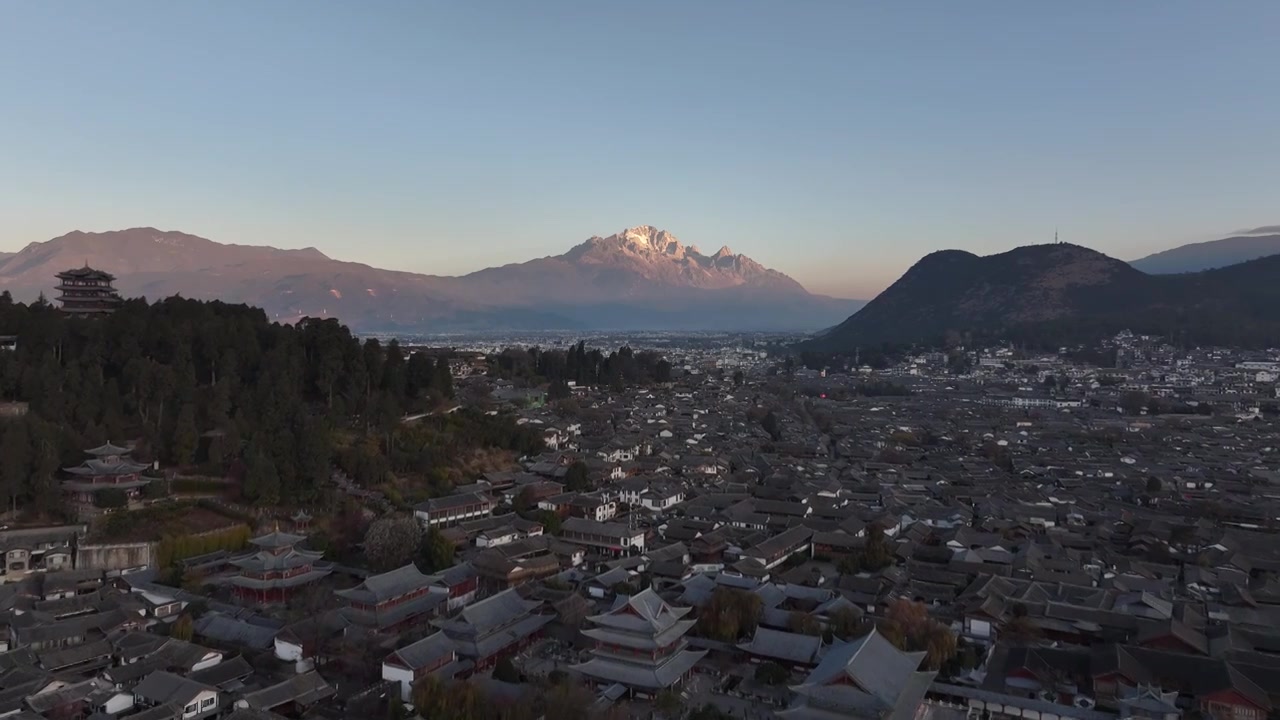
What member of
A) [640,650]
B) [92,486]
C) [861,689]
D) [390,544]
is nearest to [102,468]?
[92,486]

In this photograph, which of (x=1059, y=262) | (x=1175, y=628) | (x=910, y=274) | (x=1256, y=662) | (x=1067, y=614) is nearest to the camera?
(x=1256, y=662)

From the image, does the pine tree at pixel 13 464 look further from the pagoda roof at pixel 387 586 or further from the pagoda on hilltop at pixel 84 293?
the pagoda on hilltop at pixel 84 293

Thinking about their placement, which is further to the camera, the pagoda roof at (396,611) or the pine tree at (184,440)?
the pine tree at (184,440)

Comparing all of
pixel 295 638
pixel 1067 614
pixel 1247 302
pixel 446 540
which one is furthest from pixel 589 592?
pixel 1247 302

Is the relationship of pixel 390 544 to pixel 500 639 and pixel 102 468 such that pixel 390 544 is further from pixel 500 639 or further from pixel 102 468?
pixel 102 468

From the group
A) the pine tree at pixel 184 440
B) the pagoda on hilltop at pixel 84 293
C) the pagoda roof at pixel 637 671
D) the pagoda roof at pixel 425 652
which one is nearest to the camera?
the pagoda roof at pixel 637 671

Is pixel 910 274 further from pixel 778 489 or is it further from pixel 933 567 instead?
pixel 933 567

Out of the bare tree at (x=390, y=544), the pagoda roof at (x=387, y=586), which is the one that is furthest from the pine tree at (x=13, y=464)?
the pagoda roof at (x=387, y=586)
